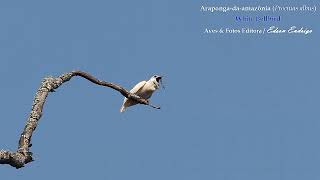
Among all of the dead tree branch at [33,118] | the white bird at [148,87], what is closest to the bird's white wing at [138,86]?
the white bird at [148,87]

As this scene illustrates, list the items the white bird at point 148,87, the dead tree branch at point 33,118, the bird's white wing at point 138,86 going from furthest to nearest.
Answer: the bird's white wing at point 138,86 < the white bird at point 148,87 < the dead tree branch at point 33,118

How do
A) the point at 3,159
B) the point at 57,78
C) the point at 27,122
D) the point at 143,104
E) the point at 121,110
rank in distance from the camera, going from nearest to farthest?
the point at 3,159
the point at 27,122
the point at 57,78
the point at 143,104
the point at 121,110

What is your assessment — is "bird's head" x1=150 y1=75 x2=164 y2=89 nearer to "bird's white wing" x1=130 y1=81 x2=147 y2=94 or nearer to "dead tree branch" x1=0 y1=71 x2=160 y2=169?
"bird's white wing" x1=130 y1=81 x2=147 y2=94

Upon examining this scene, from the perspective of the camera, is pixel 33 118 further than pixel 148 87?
No

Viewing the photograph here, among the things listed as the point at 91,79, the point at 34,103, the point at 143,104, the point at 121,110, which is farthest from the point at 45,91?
the point at 121,110

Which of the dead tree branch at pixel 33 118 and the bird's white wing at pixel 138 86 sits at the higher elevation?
the bird's white wing at pixel 138 86

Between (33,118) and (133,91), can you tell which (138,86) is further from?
(33,118)

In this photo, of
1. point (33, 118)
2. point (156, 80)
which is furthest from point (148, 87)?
point (33, 118)

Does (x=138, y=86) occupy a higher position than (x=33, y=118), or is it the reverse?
(x=138, y=86)

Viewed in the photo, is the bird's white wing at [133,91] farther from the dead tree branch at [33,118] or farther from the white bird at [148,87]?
the dead tree branch at [33,118]

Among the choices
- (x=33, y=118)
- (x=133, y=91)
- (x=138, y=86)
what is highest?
(x=138, y=86)

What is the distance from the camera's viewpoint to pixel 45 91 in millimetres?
9312

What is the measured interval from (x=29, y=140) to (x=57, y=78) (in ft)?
4.08

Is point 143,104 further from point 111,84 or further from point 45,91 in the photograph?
point 45,91
